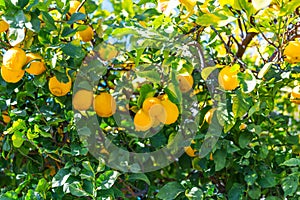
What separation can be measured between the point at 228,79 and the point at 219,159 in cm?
21

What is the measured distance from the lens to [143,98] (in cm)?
115

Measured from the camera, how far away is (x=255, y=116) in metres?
1.22

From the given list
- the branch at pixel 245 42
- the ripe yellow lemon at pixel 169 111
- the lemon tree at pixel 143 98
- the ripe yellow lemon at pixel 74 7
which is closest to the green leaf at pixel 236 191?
the lemon tree at pixel 143 98

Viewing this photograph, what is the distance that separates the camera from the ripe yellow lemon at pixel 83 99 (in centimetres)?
117

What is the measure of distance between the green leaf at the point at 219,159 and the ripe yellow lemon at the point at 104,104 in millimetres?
272

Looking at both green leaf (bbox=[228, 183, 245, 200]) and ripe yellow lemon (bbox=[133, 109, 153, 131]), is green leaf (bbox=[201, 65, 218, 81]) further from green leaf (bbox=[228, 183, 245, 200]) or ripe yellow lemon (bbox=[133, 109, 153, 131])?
green leaf (bbox=[228, 183, 245, 200])

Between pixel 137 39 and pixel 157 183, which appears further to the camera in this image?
pixel 157 183

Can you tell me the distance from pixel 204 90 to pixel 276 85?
12.8 inches

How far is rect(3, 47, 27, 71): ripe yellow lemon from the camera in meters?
1.03

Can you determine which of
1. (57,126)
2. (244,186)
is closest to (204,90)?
(244,186)

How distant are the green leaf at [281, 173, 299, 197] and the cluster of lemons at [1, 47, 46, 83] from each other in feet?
2.03

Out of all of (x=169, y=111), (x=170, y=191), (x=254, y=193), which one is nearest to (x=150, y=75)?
(x=169, y=111)

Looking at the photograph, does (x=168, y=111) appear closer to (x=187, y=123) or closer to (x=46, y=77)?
(x=187, y=123)

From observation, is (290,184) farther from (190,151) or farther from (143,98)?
(143,98)
